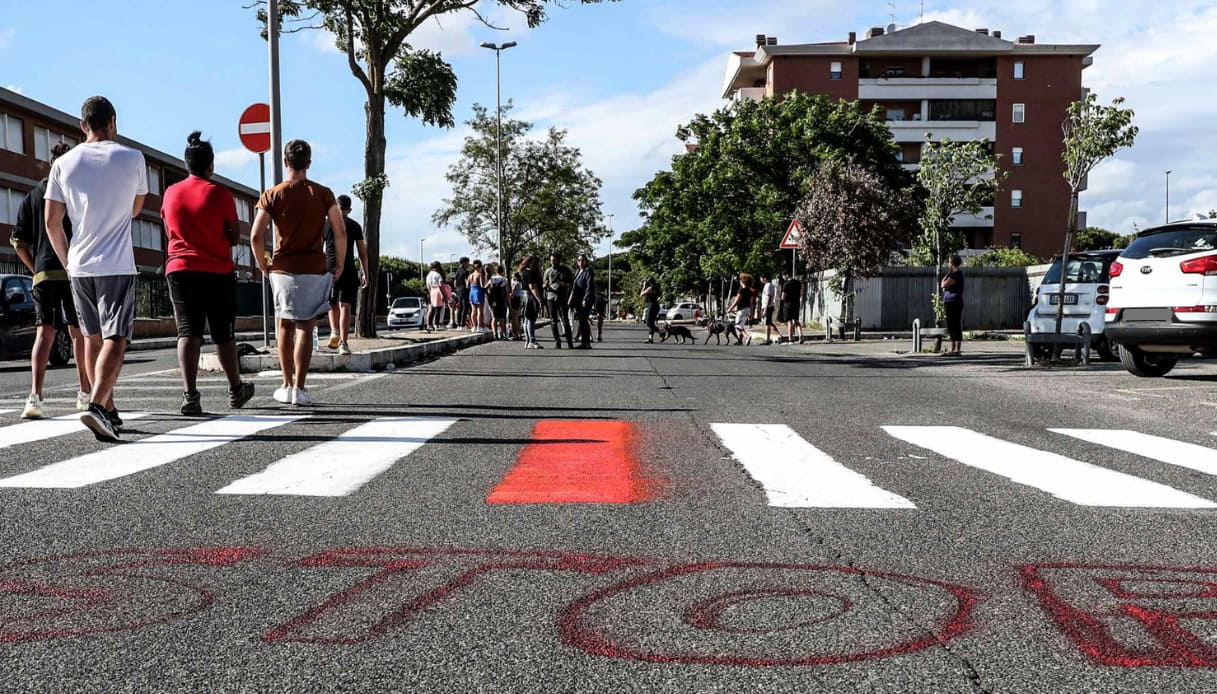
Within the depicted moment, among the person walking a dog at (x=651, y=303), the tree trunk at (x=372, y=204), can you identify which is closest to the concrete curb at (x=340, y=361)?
the tree trunk at (x=372, y=204)

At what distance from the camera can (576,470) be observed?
5.74 m

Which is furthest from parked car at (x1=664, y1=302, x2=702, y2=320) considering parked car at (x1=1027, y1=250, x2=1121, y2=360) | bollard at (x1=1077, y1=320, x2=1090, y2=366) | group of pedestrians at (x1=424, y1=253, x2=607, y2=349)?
bollard at (x1=1077, y1=320, x2=1090, y2=366)

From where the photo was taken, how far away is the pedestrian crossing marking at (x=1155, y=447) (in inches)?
243

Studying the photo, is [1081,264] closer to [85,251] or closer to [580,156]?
[85,251]

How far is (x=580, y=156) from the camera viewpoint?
52.2 m

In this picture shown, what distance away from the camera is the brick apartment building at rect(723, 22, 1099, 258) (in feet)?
224

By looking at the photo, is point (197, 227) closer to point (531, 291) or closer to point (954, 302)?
point (531, 291)

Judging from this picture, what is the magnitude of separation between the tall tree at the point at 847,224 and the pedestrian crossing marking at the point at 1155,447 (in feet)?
74.1

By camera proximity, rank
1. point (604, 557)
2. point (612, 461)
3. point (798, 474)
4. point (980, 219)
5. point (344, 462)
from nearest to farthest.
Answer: point (604, 557), point (798, 474), point (344, 462), point (612, 461), point (980, 219)

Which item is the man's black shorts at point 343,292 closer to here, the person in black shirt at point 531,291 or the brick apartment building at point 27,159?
the person in black shirt at point 531,291

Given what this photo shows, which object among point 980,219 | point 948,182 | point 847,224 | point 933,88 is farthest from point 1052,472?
point 933,88

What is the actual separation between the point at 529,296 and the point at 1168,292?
40.6ft

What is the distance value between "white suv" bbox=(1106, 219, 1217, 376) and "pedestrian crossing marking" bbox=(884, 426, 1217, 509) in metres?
4.82

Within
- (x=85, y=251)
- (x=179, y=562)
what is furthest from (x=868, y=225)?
(x=179, y=562)
